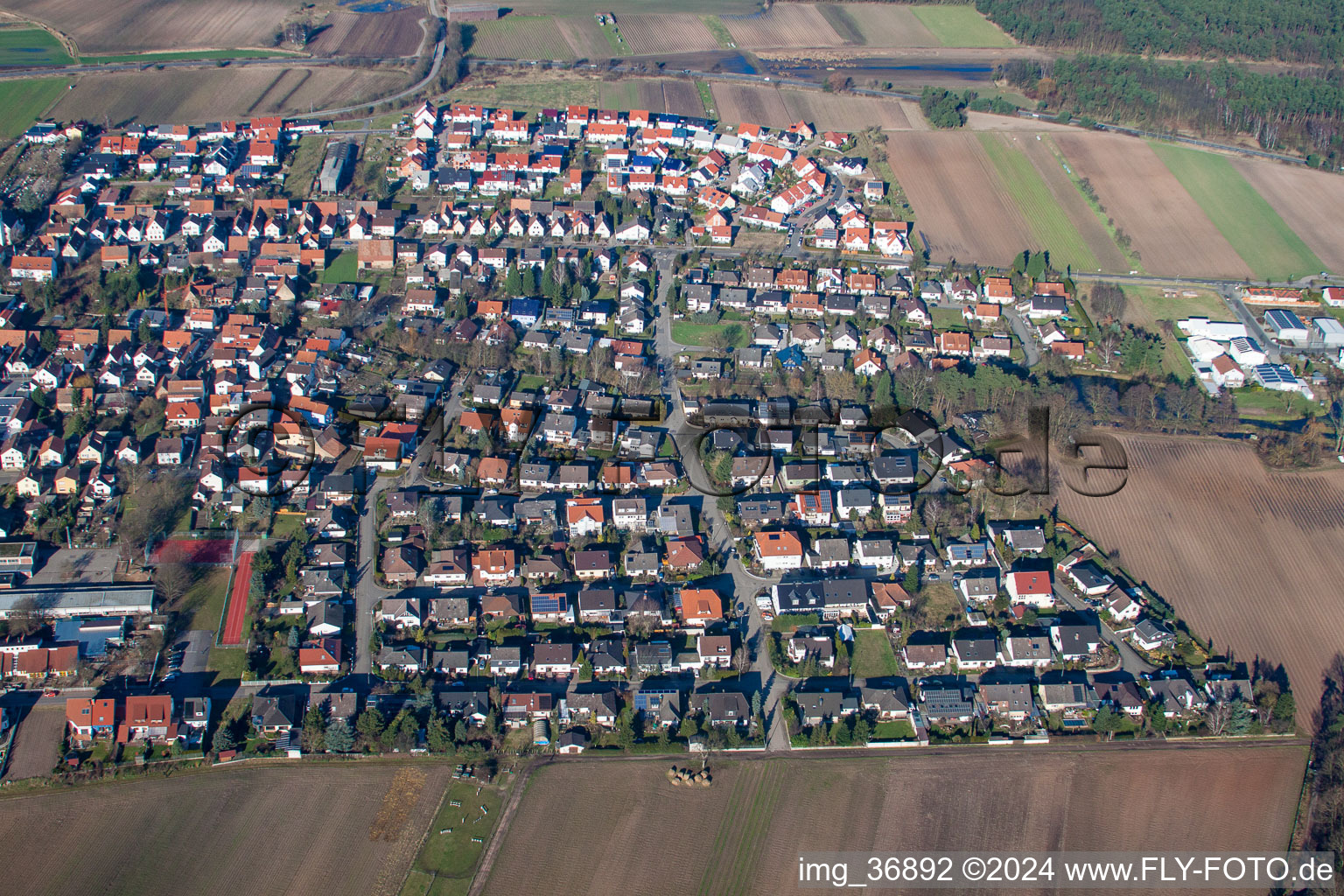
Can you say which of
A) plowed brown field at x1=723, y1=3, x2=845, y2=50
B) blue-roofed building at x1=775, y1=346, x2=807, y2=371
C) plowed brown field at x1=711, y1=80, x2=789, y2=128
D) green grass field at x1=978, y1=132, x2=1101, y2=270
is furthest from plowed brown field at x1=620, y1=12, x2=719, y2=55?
blue-roofed building at x1=775, y1=346, x2=807, y2=371

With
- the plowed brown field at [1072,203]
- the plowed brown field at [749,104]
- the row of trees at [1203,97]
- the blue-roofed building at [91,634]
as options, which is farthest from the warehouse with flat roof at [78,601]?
the row of trees at [1203,97]

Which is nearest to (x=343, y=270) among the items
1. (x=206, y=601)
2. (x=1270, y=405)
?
(x=206, y=601)

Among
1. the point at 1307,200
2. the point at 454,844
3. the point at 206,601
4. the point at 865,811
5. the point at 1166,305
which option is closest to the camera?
the point at 454,844

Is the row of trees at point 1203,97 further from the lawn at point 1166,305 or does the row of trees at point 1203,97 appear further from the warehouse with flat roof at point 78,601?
the warehouse with flat roof at point 78,601

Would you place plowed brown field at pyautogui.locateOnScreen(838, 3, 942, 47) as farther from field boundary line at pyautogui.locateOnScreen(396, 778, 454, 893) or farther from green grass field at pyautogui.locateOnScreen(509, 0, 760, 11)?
field boundary line at pyautogui.locateOnScreen(396, 778, 454, 893)

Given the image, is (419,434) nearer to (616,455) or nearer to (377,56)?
(616,455)

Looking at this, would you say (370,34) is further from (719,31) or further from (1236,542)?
(1236,542)
